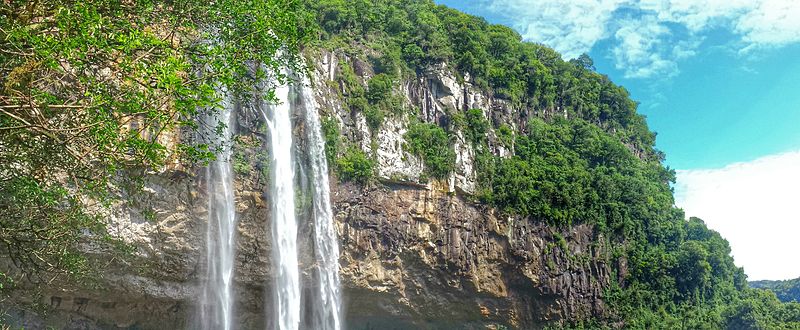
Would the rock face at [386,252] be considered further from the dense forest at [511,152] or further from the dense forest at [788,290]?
the dense forest at [788,290]

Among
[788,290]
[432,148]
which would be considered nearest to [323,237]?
[432,148]

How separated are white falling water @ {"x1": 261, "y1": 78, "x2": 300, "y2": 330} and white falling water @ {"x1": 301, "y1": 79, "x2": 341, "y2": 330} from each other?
3.38ft

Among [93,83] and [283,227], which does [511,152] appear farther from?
[93,83]

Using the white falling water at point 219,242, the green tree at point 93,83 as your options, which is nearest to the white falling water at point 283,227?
the white falling water at point 219,242

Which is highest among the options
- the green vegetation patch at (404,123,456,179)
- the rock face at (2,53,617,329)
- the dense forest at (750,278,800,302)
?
the green vegetation patch at (404,123,456,179)

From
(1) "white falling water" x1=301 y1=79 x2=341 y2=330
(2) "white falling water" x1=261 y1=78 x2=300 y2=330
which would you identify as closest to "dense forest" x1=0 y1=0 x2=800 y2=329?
(1) "white falling water" x1=301 y1=79 x2=341 y2=330

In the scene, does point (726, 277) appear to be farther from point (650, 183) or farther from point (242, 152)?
point (242, 152)

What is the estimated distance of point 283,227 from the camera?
2195 cm

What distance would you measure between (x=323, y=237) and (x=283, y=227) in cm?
180

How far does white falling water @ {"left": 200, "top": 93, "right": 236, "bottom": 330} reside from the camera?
2075 cm

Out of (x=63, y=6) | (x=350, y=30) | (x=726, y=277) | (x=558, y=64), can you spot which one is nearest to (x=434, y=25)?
(x=350, y=30)

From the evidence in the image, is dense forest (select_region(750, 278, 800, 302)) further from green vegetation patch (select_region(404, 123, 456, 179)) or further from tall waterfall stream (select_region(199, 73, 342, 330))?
tall waterfall stream (select_region(199, 73, 342, 330))

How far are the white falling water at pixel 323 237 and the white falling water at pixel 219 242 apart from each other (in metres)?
3.30

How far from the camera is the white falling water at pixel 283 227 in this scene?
21656mm
